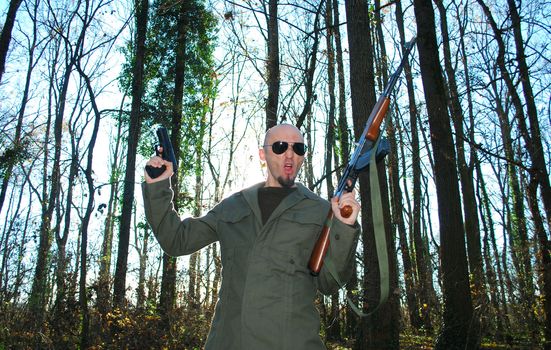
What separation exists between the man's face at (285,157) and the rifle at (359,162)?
329 mm

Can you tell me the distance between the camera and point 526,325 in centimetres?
915

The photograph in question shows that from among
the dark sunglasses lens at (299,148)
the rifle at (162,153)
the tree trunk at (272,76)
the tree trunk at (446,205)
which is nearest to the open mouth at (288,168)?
the dark sunglasses lens at (299,148)

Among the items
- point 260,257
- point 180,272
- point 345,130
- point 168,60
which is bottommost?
point 260,257

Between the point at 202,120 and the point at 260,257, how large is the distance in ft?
50.0

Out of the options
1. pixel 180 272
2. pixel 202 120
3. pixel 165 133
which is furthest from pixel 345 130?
pixel 165 133

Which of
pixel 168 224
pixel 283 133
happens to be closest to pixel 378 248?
pixel 283 133

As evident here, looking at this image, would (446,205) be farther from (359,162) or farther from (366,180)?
(359,162)

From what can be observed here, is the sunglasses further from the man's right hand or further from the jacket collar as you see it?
the man's right hand

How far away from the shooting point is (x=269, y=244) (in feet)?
9.44

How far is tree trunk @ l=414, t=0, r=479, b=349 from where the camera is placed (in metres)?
8.28

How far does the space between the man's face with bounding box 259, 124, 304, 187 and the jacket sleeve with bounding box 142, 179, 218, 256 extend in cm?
54

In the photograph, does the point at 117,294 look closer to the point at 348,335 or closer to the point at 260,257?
the point at 348,335

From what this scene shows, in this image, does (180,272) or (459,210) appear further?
(180,272)

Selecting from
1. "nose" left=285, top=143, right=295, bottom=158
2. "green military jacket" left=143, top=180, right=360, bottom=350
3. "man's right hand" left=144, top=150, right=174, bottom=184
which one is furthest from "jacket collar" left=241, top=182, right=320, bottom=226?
"man's right hand" left=144, top=150, right=174, bottom=184
